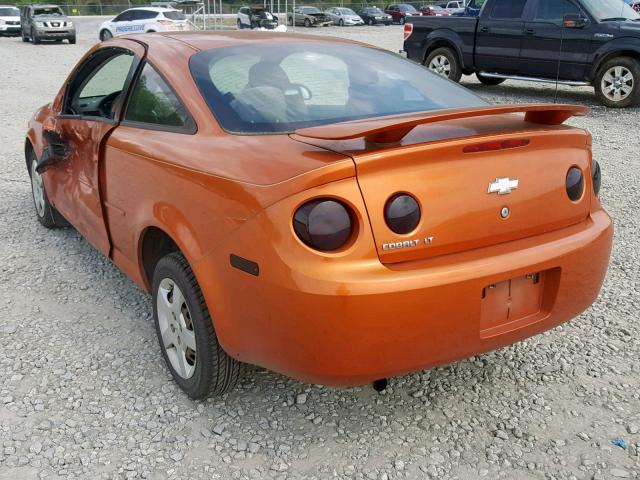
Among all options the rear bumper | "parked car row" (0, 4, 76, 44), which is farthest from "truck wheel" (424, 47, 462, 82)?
"parked car row" (0, 4, 76, 44)

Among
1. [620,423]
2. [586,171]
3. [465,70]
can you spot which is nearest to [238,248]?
[586,171]

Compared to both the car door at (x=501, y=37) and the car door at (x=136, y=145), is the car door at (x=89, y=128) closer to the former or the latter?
the car door at (x=136, y=145)

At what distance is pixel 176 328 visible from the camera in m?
2.89

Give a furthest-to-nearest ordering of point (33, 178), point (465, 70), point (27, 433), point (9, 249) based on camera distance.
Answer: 1. point (465, 70)
2. point (33, 178)
3. point (9, 249)
4. point (27, 433)

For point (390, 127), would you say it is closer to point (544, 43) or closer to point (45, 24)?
point (544, 43)

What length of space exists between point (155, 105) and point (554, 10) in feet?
31.9

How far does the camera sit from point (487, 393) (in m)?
2.94

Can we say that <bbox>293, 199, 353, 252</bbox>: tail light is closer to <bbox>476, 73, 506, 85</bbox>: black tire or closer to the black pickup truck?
the black pickup truck

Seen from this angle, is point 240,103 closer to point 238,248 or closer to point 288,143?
point 288,143

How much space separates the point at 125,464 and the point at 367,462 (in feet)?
3.04

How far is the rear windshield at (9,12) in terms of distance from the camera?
32.3 metres

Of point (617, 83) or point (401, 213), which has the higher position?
point (401, 213)

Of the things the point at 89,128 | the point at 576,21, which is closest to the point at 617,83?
the point at 576,21

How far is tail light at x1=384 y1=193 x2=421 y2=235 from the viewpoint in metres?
2.18
